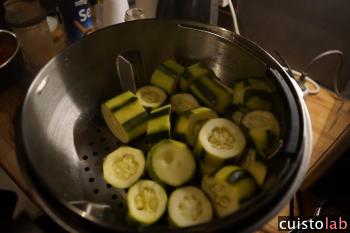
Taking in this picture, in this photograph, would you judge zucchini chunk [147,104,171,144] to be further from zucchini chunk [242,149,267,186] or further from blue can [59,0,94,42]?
blue can [59,0,94,42]

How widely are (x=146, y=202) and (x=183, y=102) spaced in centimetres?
28

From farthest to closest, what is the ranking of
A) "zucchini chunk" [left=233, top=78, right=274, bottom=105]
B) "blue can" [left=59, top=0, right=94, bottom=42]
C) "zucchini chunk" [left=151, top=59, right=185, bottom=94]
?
"blue can" [left=59, top=0, right=94, bottom=42] < "zucchini chunk" [left=151, top=59, right=185, bottom=94] < "zucchini chunk" [left=233, top=78, right=274, bottom=105]

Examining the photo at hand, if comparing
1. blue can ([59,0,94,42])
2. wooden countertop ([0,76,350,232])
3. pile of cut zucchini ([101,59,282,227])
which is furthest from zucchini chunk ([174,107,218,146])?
blue can ([59,0,94,42])

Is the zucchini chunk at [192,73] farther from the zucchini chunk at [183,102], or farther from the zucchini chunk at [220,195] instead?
the zucchini chunk at [220,195]

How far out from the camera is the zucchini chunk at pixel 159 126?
2.27ft

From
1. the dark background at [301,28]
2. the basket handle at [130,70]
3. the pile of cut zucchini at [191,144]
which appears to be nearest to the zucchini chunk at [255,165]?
the pile of cut zucchini at [191,144]

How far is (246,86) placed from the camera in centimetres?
69

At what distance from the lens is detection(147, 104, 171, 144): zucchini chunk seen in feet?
2.27

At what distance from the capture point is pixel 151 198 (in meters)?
0.59

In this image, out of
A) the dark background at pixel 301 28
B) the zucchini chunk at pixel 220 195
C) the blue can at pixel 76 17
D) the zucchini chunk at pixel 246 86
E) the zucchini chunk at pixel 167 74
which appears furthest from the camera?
the dark background at pixel 301 28

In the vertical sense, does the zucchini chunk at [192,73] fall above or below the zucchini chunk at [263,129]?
above

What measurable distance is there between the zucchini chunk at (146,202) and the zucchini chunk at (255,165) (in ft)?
0.59

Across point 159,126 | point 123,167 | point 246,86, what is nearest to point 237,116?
point 246,86

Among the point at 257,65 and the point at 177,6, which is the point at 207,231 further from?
the point at 177,6
